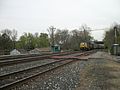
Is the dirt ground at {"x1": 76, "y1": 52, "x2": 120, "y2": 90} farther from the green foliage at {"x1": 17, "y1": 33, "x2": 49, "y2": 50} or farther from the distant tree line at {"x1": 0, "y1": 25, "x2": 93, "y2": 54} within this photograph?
the green foliage at {"x1": 17, "y1": 33, "x2": 49, "y2": 50}

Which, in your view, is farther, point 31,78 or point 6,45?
point 6,45

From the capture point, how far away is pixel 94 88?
815cm

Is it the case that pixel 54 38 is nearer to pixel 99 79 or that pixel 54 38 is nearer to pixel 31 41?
pixel 31 41

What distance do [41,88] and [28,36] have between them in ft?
→ 385

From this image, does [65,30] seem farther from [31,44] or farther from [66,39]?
[31,44]

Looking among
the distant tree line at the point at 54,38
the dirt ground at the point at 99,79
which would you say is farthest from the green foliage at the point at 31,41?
the dirt ground at the point at 99,79

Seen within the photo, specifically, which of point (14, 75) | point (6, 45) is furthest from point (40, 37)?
point (14, 75)

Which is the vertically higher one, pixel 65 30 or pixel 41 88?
pixel 65 30

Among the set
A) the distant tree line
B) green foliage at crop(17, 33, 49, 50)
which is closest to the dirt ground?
the distant tree line

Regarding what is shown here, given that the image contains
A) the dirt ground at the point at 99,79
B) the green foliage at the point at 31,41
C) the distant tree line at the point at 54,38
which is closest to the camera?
the dirt ground at the point at 99,79

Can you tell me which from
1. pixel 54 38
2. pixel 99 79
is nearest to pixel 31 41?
pixel 54 38

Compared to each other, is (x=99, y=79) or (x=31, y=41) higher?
(x=31, y=41)

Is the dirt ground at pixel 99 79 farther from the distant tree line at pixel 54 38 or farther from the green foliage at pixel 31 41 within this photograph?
the green foliage at pixel 31 41

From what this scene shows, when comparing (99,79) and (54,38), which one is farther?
(54,38)
